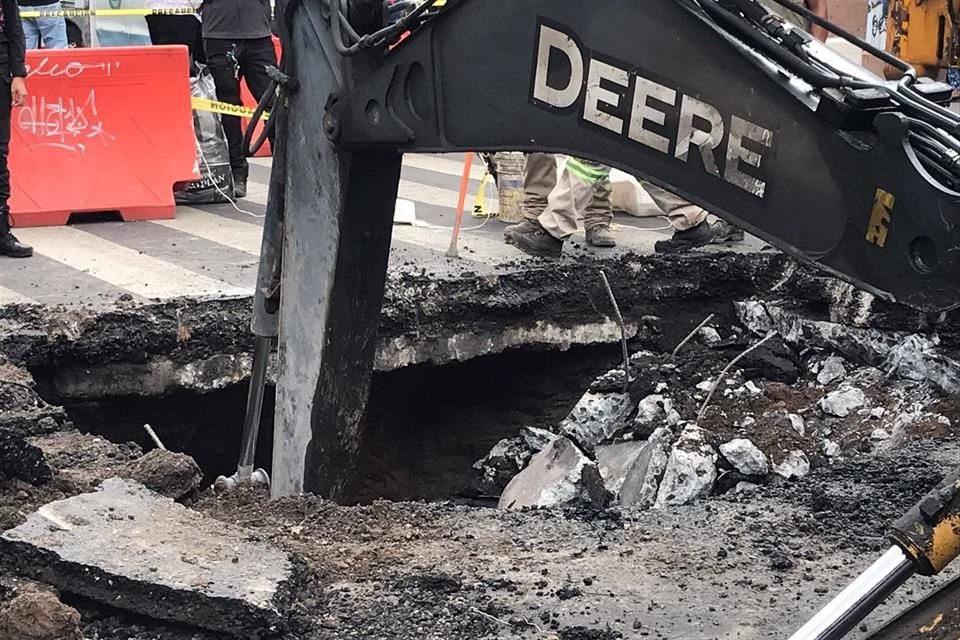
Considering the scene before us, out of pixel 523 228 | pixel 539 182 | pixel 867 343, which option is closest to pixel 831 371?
pixel 867 343

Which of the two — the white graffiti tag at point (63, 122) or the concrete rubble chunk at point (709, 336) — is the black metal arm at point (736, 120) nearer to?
the concrete rubble chunk at point (709, 336)

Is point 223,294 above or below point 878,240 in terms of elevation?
below

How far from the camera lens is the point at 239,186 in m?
9.59

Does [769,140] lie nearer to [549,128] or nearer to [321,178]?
[549,128]

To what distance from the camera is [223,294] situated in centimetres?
659

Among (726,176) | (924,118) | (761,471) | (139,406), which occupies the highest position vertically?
(924,118)

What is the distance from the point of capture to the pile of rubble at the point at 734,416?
207 inches

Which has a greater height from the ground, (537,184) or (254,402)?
(537,184)

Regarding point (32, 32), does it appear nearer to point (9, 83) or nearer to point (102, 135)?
point (102, 135)

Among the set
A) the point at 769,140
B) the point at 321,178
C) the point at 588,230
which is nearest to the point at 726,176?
the point at 769,140

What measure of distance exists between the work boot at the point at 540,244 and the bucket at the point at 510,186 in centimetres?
109

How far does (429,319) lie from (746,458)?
7.26 ft

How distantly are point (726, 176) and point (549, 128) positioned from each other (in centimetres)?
56

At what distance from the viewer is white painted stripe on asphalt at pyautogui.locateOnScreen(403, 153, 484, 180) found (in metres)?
10.9
